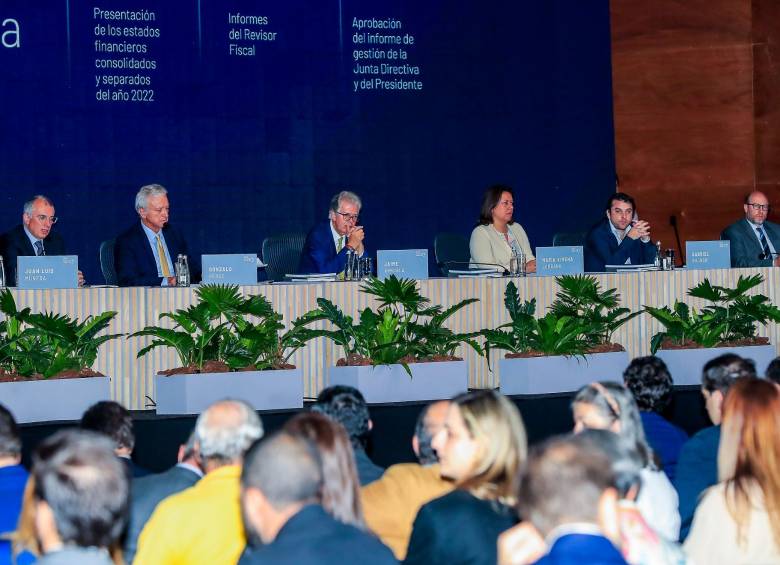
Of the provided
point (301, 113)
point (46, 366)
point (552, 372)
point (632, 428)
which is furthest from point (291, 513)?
point (301, 113)

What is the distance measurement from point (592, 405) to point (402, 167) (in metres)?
5.55

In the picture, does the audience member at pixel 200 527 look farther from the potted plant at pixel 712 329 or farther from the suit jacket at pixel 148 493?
the potted plant at pixel 712 329

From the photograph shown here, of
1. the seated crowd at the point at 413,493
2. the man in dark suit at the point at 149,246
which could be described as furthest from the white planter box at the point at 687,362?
the man in dark suit at the point at 149,246

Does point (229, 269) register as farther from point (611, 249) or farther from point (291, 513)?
point (291, 513)

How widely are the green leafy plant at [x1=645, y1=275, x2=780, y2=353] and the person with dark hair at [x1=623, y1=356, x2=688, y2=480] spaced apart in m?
2.10

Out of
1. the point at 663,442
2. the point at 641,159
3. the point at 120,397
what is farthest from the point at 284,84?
the point at 663,442

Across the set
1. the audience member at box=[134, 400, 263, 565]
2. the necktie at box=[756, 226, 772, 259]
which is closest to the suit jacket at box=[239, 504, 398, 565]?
the audience member at box=[134, 400, 263, 565]

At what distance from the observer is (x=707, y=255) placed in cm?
658

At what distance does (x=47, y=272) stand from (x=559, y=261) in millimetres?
2577

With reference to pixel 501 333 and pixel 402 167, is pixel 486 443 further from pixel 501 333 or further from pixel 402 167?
pixel 402 167

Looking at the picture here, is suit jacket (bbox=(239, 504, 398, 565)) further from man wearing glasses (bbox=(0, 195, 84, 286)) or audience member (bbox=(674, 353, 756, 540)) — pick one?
man wearing glasses (bbox=(0, 195, 84, 286))

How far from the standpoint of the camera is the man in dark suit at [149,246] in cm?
636

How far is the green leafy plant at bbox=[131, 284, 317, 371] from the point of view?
5.39m

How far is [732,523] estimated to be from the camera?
2711mm
